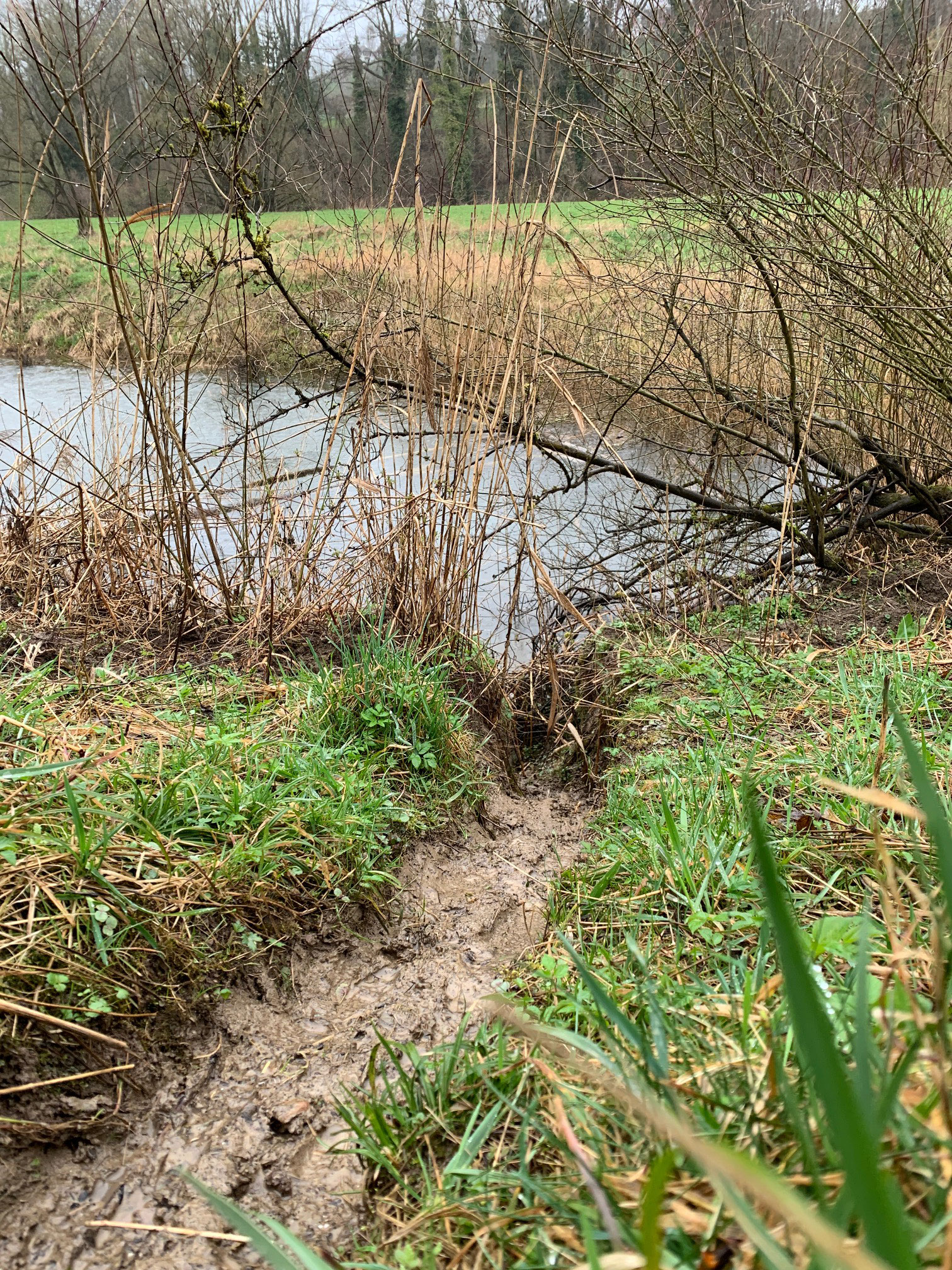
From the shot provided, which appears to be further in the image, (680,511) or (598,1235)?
(680,511)

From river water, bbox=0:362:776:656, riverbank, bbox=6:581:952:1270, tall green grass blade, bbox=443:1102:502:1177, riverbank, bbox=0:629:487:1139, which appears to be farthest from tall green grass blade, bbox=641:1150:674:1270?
river water, bbox=0:362:776:656

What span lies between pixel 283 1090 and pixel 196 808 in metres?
0.70

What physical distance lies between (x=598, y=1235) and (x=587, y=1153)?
127 mm

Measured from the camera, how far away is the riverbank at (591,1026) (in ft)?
2.80

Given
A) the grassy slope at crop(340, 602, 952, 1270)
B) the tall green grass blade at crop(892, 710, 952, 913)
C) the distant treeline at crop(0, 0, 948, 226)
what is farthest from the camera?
the distant treeline at crop(0, 0, 948, 226)

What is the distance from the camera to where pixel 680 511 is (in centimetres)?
501

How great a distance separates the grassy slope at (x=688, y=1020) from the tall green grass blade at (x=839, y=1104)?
5.4 inches

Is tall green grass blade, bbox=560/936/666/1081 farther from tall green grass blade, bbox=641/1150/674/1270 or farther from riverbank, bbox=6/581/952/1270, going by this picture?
tall green grass blade, bbox=641/1150/674/1270

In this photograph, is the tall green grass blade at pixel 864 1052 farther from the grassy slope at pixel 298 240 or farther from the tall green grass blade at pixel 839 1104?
Answer: the grassy slope at pixel 298 240

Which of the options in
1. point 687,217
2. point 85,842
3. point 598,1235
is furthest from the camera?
point 687,217

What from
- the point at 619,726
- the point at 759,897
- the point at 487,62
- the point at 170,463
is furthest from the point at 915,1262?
the point at 487,62

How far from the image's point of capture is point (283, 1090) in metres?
1.71

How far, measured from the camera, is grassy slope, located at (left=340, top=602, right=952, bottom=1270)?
853mm

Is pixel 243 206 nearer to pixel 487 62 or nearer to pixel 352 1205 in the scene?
pixel 487 62
